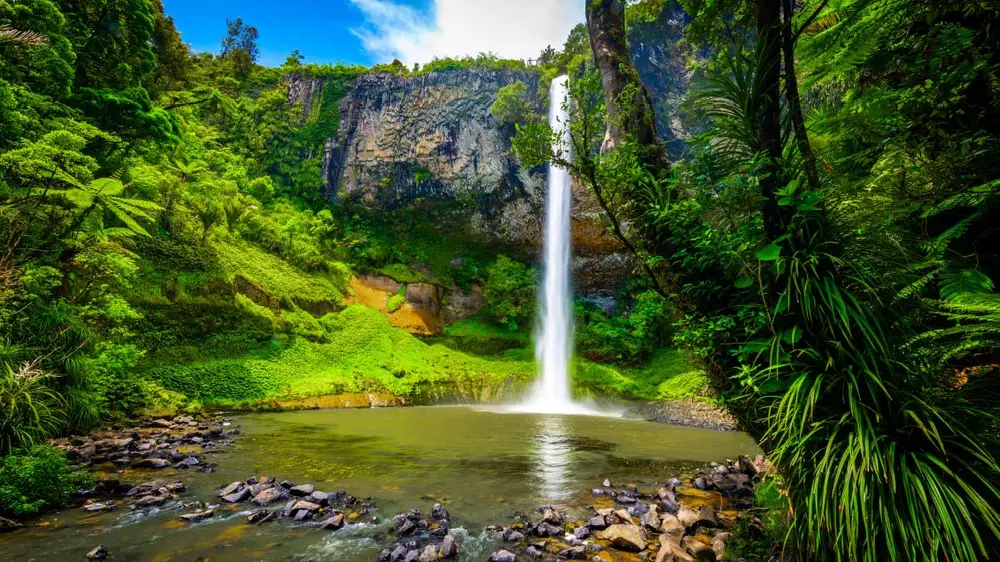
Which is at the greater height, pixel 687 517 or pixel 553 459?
pixel 687 517

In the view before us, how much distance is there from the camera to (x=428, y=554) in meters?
3.22

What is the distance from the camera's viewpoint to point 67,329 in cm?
675

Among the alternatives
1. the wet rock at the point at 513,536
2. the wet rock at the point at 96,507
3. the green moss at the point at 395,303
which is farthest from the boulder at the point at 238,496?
the green moss at the point at 395,303

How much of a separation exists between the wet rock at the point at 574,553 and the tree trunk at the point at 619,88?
303cm

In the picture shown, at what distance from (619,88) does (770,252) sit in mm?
2420

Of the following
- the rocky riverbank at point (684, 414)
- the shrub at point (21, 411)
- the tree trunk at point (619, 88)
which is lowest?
the rocky riverbank at point (684, 414)

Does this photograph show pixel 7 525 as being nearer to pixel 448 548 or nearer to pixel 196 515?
pixel 196 515

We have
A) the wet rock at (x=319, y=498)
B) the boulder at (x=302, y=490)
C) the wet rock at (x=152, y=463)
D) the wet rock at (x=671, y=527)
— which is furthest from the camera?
the wet rock at (x=152, y=463)

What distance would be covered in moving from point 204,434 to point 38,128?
6.09 metres

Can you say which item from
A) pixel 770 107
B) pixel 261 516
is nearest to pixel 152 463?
pixel 261 516

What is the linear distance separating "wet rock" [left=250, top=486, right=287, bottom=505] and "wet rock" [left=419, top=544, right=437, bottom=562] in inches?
82.6

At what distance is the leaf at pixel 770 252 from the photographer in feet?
6.97

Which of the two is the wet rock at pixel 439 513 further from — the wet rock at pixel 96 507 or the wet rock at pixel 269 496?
the wet rock at pixel 96 507

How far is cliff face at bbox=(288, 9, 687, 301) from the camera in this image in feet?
81.9
